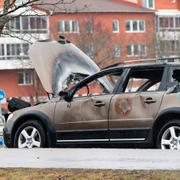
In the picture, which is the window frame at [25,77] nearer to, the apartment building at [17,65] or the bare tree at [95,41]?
the apartment building at [17,65]

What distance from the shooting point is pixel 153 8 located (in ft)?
303

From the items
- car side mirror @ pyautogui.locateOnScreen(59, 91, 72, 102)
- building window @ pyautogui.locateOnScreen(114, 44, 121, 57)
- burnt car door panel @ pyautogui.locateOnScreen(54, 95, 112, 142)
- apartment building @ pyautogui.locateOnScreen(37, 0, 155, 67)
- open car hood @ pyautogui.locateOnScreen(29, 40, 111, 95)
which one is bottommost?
burnt car door panel @ pyautogui.locateOnScreen(54, 95, 112, 142)

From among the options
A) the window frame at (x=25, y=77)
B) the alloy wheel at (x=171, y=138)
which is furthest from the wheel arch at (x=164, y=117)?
the window frame at (x=25, y=77)

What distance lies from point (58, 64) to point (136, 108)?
240 cm

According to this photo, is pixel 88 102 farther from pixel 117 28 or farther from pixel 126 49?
pixel 117 28

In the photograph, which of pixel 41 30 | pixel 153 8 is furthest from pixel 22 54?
pixel 153 8

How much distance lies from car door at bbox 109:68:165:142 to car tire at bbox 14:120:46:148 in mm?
1304

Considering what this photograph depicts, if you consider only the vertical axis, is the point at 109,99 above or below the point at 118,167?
above

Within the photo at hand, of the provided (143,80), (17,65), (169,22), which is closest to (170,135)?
(143,80)

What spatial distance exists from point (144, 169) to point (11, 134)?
4.32 m

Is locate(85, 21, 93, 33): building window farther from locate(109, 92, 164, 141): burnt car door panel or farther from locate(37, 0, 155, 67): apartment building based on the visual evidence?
locate(109, 92, 164, 141): burnt car door panel

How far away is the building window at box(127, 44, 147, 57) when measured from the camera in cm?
7878

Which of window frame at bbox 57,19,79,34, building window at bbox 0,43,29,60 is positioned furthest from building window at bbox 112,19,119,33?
building window at bbox 0,43,29,60

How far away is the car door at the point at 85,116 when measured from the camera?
1162 centimetres
